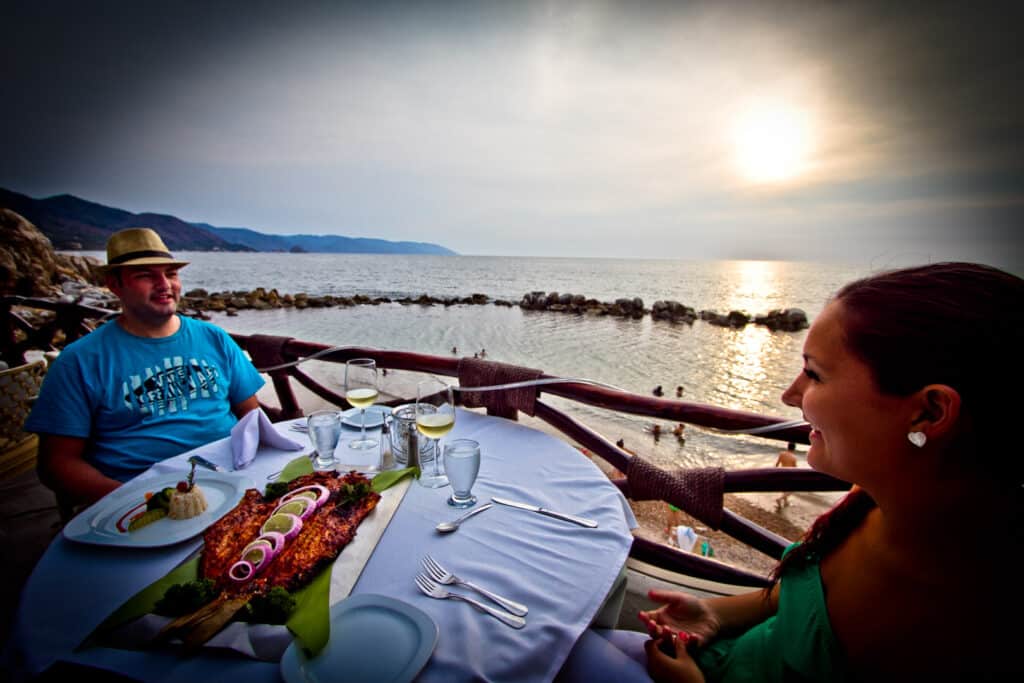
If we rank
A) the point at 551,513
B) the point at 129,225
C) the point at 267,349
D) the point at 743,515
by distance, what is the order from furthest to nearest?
the point at 129,225, the point at 743,515, the point at 267,349, the point at 551,513

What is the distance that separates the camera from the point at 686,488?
194cm

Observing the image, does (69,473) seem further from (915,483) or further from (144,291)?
(915,483)

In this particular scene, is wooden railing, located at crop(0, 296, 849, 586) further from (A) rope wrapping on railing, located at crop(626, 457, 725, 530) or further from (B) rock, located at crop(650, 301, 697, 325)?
(B) rock, located at crop(650, 301, 697, 325)

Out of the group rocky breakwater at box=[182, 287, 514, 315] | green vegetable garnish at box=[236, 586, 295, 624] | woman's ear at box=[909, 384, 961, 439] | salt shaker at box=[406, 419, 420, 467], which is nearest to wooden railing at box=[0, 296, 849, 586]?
salt shaker at box=[406, 419, 420, 467]

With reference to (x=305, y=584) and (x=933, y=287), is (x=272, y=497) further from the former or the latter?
(x=933, y=287)

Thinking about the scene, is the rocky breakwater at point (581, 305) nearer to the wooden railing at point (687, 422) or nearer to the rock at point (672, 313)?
the rock at point (672, 313)

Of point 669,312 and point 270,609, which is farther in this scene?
point 669,312

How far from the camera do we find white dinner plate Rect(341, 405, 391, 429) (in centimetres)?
194

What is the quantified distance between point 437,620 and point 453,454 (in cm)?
44

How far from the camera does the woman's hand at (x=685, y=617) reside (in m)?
1.21

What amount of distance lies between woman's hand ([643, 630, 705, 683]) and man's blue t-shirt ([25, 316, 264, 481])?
268 cm

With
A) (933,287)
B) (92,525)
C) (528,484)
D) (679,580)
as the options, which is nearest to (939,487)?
(933,287)

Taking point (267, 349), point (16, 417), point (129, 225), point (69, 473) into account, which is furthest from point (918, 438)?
point (129, 225)

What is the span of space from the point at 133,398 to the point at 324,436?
1539 millimetres
